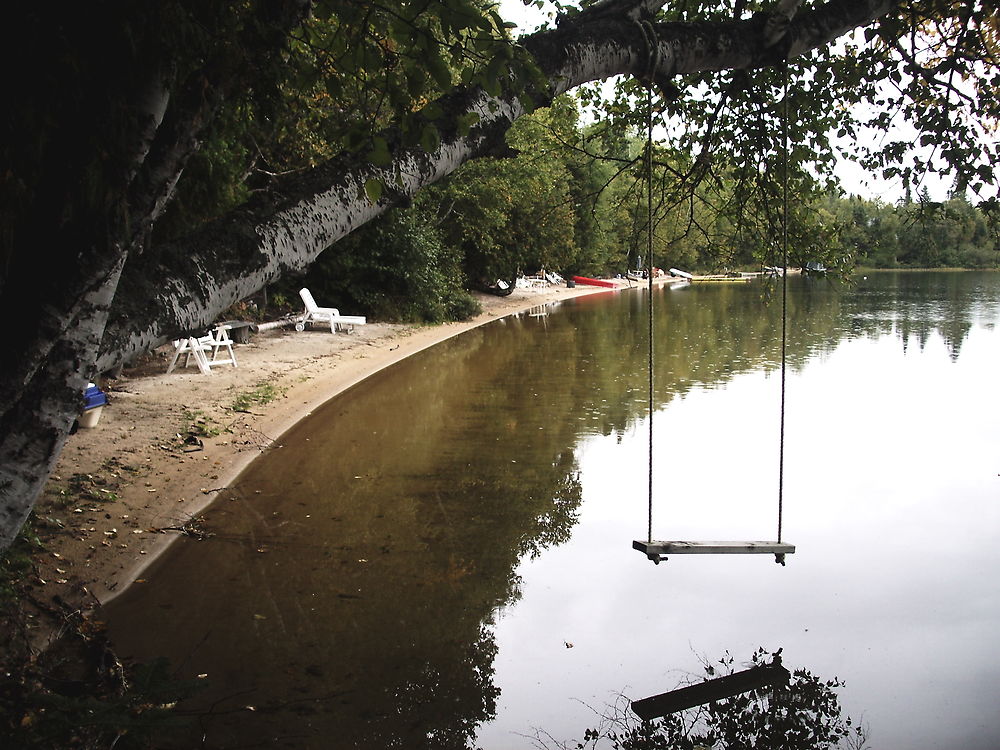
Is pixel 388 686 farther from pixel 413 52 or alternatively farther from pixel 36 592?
pixel 413 52

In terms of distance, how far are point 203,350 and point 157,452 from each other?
553cm

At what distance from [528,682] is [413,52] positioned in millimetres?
3298

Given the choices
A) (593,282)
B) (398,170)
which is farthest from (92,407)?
(593,282)

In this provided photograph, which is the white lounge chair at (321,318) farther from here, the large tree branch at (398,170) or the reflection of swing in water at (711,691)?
the reflection of swing in water at (711,691)

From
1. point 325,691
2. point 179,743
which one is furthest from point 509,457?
point 179,743

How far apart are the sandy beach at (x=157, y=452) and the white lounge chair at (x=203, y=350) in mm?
222

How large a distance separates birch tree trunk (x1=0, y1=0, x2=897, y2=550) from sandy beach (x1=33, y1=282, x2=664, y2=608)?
273 cm

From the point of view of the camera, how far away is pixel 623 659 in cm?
493

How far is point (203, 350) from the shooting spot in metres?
13.5

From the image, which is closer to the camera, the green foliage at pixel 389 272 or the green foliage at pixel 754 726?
the green foliage at pixel 754 726

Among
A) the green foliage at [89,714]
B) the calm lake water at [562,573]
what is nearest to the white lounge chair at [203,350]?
the calm lake water at [562,573]

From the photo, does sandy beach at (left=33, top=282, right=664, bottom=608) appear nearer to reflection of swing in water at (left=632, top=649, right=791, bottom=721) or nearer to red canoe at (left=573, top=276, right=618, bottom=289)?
reflection of swing in water at (left=632, top=649, right=791, bottom=721)

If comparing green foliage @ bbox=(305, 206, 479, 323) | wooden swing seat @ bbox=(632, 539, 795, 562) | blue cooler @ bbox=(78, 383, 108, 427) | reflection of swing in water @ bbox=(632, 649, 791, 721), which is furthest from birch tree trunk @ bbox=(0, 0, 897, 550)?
green foliage @ bbox=(305, 206, 479, 323)

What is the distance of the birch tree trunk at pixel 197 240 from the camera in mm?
2785
